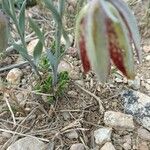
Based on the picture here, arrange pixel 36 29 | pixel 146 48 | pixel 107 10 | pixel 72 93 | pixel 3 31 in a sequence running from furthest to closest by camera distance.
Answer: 1. pixel 146 48
2. pixel 72 93
3. pixel 36 29
4. pixel 3 31
5. pixel 107 10

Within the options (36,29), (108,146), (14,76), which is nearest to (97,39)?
(36,29)

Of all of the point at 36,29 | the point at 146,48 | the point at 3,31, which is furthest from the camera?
the point at 146,48

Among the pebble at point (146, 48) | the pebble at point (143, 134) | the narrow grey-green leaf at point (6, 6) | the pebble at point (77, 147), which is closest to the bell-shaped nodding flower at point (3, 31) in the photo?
the narrow grey-green leaf at point (6, 6)

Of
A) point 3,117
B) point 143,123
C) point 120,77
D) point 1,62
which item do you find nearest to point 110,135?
point 143,123

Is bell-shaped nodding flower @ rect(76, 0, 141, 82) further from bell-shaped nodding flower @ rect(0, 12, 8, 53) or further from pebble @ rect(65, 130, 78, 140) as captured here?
pebble @ rect(65, 130, 78, 140)

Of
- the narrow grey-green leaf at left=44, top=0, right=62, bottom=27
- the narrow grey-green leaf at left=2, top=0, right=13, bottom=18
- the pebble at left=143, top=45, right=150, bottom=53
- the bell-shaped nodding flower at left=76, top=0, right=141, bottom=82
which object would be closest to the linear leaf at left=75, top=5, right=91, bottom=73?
the bell-shaped nodding flower at left=76, top=0, right=141, bottom=82

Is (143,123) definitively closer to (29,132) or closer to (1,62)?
(29,132)

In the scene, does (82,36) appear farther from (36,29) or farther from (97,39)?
(36,29)
